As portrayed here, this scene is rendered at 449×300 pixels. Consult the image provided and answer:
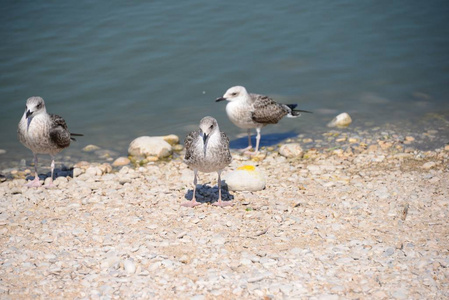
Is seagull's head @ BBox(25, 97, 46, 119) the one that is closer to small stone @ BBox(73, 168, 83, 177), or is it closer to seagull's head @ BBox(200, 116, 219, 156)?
small stone @ BBox(73, 168, 83, 177)

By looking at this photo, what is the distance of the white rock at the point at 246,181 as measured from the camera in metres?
8.95

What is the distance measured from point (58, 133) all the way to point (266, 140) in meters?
4.86

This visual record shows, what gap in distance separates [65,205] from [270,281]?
3.96 meters

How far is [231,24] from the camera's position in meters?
18.1

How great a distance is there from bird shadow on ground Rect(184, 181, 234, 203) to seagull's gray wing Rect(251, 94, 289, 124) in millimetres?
2579

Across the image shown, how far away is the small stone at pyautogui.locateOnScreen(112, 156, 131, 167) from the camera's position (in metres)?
11.1

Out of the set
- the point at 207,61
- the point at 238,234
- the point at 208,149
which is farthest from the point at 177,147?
the point at 207,61

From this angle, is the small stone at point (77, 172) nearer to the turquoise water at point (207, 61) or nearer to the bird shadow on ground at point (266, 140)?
the turquoise water at point (207, 61)

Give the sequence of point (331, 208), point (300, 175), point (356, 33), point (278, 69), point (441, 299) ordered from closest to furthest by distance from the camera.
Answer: point (441, 299) → point (331, 208) → point (300, 175) → point (278, 69) → point (356, 33)

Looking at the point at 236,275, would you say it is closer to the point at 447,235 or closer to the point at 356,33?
the point at 447,235

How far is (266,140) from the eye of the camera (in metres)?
12.4

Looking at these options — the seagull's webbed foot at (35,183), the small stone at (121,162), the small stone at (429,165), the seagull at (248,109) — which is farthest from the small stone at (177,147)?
the small stone at (429,165)

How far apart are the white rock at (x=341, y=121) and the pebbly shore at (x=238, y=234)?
220 centimetres

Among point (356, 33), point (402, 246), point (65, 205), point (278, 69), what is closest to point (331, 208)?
point (402, 246)
